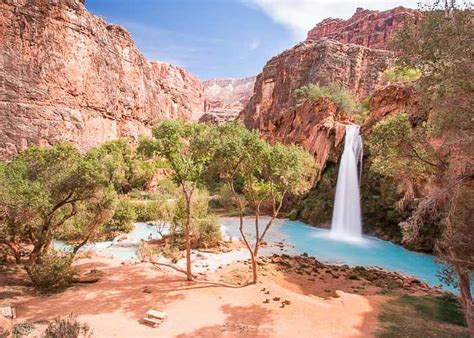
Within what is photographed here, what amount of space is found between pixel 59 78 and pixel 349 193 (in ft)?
155

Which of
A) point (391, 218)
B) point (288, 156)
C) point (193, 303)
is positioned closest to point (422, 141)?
point (288, 156)

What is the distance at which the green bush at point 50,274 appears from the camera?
1178 cm

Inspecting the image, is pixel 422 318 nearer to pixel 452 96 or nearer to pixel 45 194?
pixel 452 96

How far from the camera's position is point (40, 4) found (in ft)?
158

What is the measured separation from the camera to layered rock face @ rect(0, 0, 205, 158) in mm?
44375

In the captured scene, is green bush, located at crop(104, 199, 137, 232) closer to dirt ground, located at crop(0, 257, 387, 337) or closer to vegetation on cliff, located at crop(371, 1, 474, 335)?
dirt ground, located at crop(0, 257, 387, 337)

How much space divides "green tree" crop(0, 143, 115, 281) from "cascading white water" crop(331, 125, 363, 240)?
2178 centimetres

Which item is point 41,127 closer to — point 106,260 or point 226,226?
point 226,226

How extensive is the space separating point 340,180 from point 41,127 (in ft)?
141

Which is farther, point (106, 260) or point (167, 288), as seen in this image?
point (106, 260)

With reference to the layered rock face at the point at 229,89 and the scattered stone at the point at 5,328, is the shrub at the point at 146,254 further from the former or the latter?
the layered rock face at the point at 229,89

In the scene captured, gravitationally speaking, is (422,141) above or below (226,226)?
above

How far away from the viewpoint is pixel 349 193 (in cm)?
3105

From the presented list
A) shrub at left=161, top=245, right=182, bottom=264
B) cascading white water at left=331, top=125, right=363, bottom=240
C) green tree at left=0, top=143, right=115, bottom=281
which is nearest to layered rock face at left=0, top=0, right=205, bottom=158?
cascading white water at left=331, top=125, right=363, bottom=240
